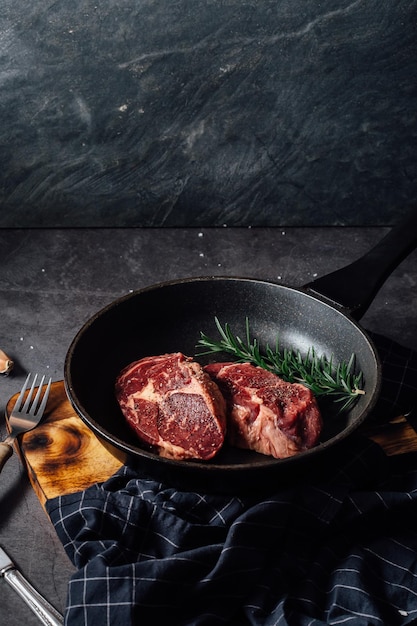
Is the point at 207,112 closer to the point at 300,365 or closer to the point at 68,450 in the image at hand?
the point at 300,365

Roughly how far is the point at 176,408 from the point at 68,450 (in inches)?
8.6

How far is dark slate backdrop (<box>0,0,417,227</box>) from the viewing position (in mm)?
1847

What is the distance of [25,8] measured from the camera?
1.81 metres

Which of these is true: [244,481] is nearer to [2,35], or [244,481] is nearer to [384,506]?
[384,506]

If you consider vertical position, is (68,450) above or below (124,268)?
above

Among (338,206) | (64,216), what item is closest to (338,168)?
(338,206)

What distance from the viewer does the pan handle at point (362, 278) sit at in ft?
4.89

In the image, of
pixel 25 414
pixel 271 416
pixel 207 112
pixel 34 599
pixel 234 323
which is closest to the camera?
pixel 34 599

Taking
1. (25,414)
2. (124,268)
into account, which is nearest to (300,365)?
(25,414)

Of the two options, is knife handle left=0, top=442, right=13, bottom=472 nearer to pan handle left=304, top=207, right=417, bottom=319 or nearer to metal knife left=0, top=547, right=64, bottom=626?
metal knife left=0, top=547, right=64, bottom=626

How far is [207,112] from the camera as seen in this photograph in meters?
1.98

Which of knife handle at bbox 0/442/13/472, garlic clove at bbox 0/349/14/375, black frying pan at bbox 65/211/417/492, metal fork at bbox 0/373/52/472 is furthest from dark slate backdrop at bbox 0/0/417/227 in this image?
knife handle at bbox 0/442/13/472

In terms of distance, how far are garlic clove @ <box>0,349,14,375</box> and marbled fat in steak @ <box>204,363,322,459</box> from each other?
0.49m

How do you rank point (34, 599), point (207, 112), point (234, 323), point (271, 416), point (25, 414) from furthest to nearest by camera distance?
point (207, 112), point (234, 323), point (25, 414), point (271, 416), point (34, 599)
